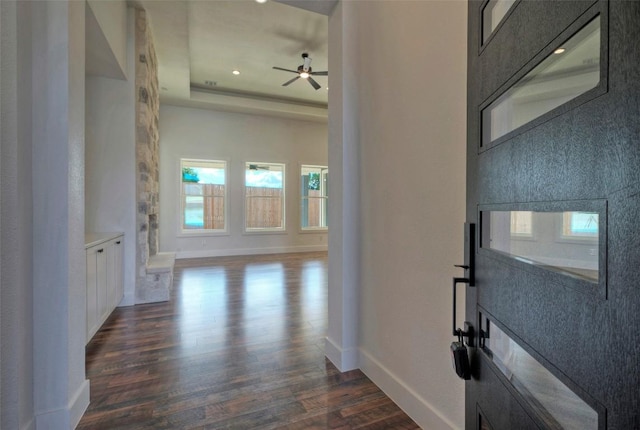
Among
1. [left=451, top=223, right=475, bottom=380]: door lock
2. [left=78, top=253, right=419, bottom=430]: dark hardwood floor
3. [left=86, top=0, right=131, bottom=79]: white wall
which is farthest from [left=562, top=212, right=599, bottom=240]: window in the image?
[left=86, top=0, right=131, bottom=79]: white wall

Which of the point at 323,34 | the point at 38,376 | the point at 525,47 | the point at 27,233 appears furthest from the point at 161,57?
the point at 525,47

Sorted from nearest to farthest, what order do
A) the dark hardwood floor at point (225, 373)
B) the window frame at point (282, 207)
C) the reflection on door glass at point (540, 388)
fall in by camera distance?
the reflection on door glass at point (540, 388) → the dark hardwood floor at point (225, 373) → the window frame at point (282, 207)

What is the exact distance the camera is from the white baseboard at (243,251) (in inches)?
283

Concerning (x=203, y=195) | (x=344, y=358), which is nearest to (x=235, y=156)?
(x=203, y=195)

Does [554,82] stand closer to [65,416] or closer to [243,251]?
[65,416]

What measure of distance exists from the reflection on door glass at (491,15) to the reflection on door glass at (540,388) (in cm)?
89

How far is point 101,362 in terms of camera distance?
7.56 ft

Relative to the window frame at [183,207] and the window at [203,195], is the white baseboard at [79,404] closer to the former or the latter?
the window frame at [183,207]

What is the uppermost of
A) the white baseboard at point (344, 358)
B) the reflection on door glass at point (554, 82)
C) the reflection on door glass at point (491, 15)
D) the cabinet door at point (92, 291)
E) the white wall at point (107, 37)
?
the white wall at point (107, 37)

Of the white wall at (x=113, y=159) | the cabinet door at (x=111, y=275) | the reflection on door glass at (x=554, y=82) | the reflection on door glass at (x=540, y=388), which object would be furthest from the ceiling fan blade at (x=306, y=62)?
the reflection on door glass at (x=540, y=388)

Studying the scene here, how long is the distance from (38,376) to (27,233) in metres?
0.72

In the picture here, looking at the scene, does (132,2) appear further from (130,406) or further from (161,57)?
(130,406)

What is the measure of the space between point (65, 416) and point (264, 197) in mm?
6734

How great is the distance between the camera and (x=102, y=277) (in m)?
2.86
